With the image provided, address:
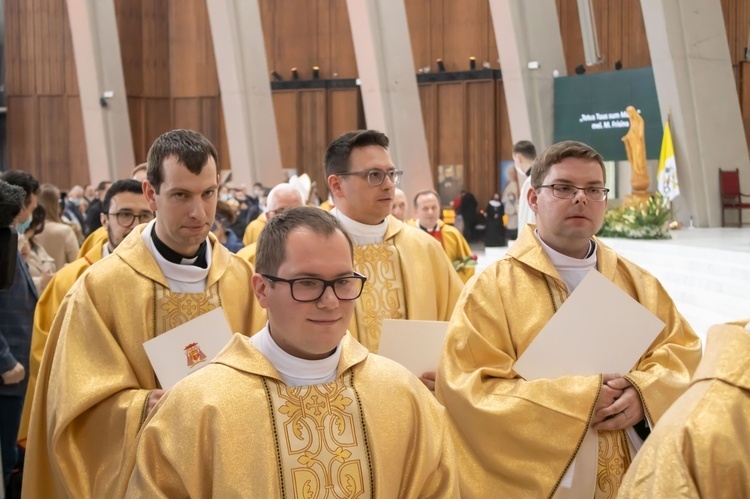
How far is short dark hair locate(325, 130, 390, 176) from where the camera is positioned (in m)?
4.05

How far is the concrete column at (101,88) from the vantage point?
22.1 meters

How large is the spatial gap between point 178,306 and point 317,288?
1.32 m

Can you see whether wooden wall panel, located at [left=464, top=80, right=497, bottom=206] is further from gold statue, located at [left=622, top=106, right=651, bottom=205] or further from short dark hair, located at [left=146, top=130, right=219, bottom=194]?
short dark hair, located at [left=146, top=130, right=219, bottom=194]

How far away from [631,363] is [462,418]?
0.58m

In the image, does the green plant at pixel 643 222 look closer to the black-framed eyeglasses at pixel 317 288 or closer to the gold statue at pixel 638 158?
the gold statue at pixel 638 158

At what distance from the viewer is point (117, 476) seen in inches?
128

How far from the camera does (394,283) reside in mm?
4219

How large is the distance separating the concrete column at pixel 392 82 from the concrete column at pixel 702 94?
4.91 m

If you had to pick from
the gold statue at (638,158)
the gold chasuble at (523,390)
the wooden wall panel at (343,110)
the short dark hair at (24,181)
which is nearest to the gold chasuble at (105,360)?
the gold chasuble at (523,390)

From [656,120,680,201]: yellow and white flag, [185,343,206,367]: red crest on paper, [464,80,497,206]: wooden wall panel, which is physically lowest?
[185,343,206,367]: red crest on paper

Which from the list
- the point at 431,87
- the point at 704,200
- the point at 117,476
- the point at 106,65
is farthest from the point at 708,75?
the point at 117,476

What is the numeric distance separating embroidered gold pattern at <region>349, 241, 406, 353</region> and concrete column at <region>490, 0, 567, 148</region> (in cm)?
1578

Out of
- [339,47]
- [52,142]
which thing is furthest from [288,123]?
[52,142]

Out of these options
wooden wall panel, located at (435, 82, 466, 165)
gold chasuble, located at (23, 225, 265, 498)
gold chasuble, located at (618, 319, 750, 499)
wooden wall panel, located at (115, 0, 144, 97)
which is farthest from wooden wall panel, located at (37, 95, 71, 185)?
gold chasuble, located at (618, 319, 750, 499)
